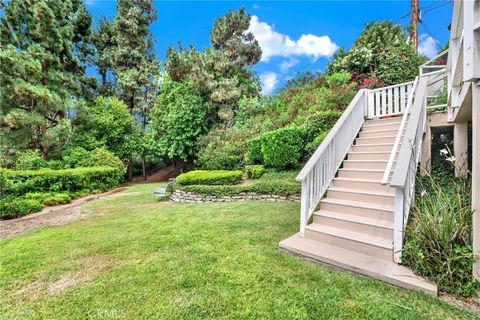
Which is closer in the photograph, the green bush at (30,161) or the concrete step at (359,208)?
the concrete step at (359,208)

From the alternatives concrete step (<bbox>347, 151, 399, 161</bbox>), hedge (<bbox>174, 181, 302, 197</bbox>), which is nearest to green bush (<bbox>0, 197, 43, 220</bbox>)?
hedge (<bbox>174, 181, 302, 197</bbox>)

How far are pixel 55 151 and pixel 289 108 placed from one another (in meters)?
12.5

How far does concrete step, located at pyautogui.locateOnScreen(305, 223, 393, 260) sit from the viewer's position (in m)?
2.70

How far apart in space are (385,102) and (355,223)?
3.98m

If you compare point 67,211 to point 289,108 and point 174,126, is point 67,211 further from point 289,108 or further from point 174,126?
point 289,108

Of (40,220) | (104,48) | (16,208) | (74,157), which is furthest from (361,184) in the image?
(104,48)


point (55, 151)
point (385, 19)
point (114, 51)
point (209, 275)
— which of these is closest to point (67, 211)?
point (209, 275)

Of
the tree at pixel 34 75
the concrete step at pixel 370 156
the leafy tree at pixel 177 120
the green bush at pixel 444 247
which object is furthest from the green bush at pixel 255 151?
the tree at pixel 34 75

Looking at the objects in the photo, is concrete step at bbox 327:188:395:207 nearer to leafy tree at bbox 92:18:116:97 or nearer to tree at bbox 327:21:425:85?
tree at bbox 327:21:425:85

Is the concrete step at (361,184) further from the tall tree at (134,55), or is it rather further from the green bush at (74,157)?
the tall tree at (134,55)

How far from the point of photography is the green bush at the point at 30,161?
10.2m

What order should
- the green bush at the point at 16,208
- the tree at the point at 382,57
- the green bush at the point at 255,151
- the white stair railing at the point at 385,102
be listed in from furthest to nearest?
1. the tree at the point at 382,57
2. the green bush at the point at 255,151
3. the green bush at the point at 16,208
4. the white stair railing at the point at 385,102

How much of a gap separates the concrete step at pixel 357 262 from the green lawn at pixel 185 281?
0.09 meters

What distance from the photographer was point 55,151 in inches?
469
